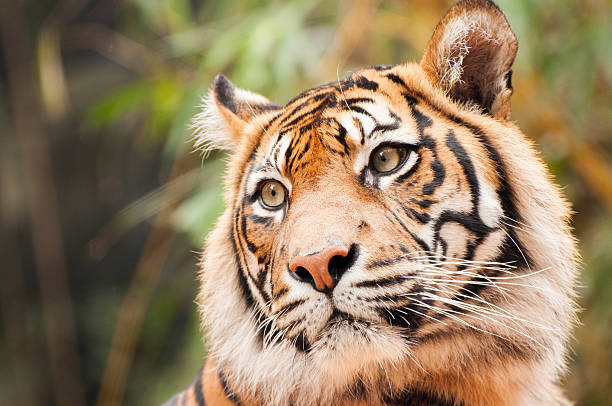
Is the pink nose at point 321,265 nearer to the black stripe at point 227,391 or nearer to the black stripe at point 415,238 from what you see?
the black stripe at point 415,238

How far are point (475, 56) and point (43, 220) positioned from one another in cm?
428

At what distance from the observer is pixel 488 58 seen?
112 centimetres

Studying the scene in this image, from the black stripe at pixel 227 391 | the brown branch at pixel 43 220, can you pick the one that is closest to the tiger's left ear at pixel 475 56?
the black stripe at pixel 227 391

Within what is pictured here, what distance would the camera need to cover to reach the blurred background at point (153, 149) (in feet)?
7.59

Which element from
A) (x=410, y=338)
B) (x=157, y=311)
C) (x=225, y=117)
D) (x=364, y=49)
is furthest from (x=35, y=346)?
(x=410, y=338)

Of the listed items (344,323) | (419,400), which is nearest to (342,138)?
(344,323)

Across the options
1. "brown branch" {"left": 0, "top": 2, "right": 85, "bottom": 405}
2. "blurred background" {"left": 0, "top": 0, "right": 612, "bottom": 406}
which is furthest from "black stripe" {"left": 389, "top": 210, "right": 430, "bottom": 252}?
"brown branch" {"left": 0, "top": 2, "right": 85, "bottom": 405}

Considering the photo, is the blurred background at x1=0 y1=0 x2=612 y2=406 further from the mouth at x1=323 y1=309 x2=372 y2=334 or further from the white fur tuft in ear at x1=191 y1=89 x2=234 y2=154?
the mouth at x1=323 y1=309 x2=372 y2=334

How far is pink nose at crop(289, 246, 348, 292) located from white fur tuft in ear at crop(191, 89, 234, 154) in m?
0.55

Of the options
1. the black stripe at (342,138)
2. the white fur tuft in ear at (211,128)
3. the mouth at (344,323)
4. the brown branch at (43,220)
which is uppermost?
the black stripe at (342,138)

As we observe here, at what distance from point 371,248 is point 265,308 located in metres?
0.25

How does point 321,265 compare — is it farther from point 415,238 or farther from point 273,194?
point 273,194

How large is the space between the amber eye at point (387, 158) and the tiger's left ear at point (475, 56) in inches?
7.0

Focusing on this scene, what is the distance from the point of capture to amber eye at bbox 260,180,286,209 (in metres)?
1.14
